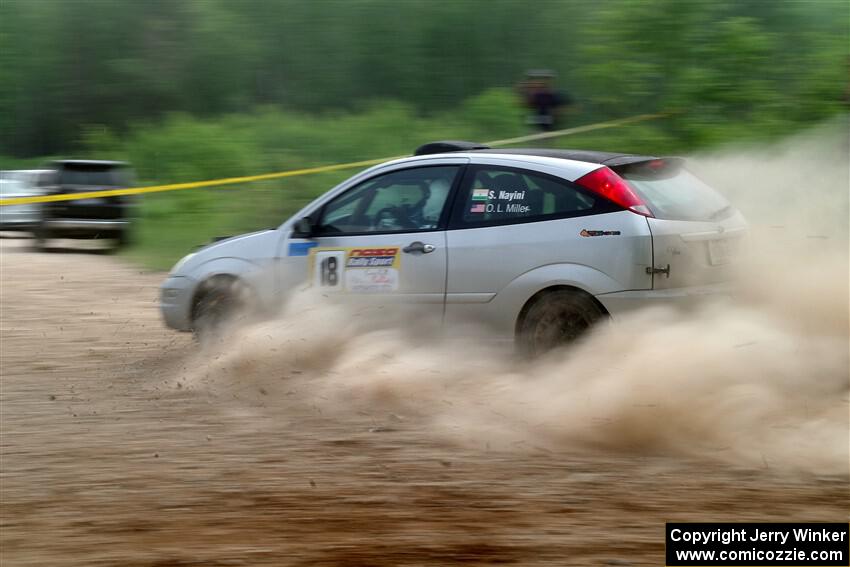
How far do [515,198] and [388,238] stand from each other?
95 centimetres

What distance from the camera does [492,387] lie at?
682cm

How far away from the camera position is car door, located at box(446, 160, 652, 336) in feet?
21.8

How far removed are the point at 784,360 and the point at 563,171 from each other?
5.99 feet

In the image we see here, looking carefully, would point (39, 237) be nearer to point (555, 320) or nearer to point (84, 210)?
point (84, 210)

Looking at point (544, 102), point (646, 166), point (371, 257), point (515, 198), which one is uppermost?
point (544, 102)

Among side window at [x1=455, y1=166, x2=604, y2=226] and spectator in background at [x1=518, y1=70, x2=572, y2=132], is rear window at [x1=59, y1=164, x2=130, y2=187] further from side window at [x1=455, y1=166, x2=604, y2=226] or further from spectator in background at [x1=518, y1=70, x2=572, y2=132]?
side window at [x1=455, y1=166, x2=604, y2=226]

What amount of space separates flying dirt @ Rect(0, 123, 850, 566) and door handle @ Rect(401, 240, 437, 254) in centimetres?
55

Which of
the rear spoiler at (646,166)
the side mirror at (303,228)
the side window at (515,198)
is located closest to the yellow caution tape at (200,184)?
the side mirror at (303,228)

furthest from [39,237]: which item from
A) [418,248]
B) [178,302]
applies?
[418,248]

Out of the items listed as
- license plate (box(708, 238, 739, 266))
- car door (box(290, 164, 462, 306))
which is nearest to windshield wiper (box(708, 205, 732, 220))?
license plate (box(708, 238, 739, 266))

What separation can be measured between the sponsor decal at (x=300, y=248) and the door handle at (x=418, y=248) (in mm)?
779

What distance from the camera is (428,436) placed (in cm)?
611

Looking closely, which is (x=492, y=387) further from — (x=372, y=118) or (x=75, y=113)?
(x=75, y=113)

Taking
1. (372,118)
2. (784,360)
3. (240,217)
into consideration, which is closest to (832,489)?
(784,360)
